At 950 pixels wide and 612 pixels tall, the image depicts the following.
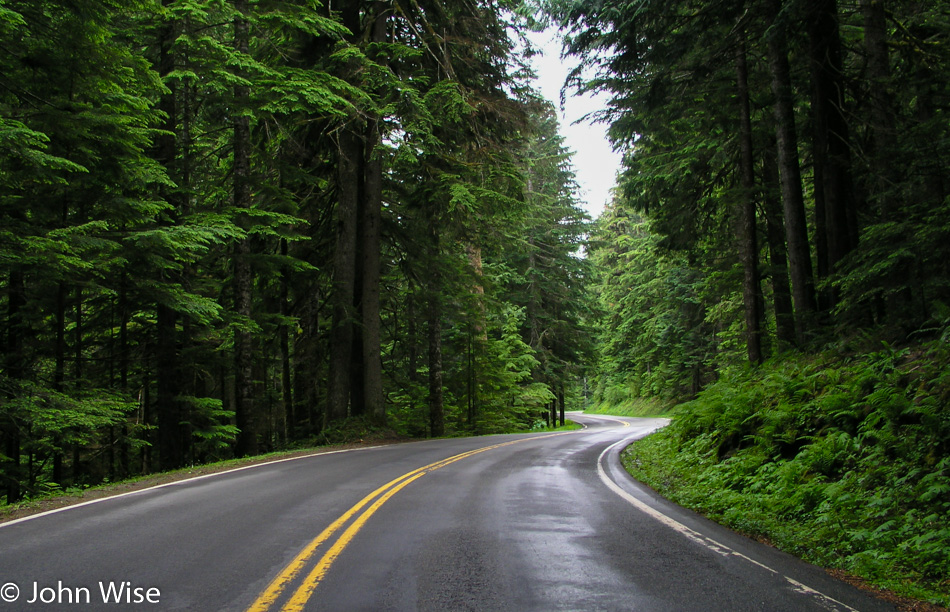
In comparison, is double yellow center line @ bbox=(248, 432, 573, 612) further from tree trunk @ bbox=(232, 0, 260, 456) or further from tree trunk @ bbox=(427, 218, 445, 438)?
tree trunk @ bbox=(427, 218, 445, 438)

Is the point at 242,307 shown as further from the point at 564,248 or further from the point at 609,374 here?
the point at 609,374

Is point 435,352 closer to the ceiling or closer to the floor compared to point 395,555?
closer to the ceiling

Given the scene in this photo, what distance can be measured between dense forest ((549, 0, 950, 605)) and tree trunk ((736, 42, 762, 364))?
0.05m

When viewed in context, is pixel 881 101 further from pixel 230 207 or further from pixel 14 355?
pixel 14 355

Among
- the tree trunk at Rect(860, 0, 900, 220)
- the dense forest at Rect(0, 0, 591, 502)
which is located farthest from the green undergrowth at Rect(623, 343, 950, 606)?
the dense forest at Rect(0, 0, 591, 502)

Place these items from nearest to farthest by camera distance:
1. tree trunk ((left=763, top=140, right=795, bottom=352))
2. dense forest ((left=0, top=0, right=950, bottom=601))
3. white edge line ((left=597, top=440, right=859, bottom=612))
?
white edge line ((left=597, top=440, right=859, bottom=612)) → dense forest ((left=0, top=0, right=950, bottom=601)) → tree trunk ((left=763, top=140, right=795, bottom=352))

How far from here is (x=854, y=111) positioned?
11.6 meters

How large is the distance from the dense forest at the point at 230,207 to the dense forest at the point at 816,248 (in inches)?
210

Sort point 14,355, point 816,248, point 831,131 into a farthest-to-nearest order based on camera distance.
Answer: point 816,248 < point 14,355 < point 831,131

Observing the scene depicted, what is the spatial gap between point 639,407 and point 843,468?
150ft

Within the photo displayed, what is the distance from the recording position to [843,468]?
6914 mm

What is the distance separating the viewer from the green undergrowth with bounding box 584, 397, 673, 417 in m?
43.5

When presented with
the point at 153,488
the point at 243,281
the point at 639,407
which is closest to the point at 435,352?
the point at 243,281

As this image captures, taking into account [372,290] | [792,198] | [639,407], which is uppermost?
[792,198]
